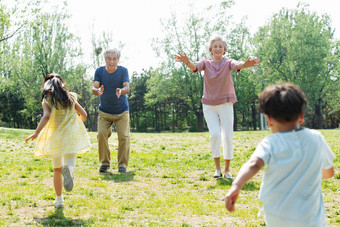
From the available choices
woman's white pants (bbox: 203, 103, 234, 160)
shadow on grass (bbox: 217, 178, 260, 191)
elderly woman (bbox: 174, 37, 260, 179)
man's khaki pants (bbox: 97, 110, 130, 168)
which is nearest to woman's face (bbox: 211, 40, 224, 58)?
elderly woman (bbox: 174, 37, 260, 179)

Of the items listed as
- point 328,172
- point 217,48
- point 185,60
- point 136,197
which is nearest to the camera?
point 328,172

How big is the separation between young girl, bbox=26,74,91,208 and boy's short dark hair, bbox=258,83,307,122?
3.10m

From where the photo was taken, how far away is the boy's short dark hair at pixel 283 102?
223 centimetres

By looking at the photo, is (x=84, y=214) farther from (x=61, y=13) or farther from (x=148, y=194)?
(x=61, y=13)

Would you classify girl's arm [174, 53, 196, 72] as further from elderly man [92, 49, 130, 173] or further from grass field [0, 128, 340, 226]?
grass field [0, 128, 340, 226]

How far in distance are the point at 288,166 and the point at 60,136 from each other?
338 cm

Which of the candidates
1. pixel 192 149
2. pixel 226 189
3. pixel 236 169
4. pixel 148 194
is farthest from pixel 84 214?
pixel 192 149

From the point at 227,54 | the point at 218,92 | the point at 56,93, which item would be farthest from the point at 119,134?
the point at 227,54

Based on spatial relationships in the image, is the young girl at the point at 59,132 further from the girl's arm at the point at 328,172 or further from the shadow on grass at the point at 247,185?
the girl's arm at the point at 328,172

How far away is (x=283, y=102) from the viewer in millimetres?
2227

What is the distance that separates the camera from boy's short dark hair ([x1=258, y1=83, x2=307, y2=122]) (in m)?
2.23

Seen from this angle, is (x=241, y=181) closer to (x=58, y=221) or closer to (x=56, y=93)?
(x=58, y=221)

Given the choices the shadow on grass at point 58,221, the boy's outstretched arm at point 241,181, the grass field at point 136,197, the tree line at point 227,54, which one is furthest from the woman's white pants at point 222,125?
the tree line at point 227,54

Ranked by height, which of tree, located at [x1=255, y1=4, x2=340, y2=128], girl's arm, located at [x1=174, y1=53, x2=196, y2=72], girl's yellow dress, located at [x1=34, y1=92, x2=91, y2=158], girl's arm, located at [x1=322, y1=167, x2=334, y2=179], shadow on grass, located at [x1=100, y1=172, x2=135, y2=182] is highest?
tree, located at [x1=255, y1=4, x2=340, y2=128]
